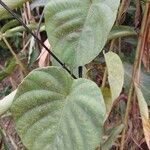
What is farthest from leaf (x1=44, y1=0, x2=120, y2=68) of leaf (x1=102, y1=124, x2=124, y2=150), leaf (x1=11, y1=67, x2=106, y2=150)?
leaf (x1=102, y1=124, x2=124, y2=150)

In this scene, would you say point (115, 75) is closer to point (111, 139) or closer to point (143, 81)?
point (111, 139)

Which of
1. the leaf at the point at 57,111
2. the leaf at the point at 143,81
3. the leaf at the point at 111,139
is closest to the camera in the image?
the leaf at the point at 57,111

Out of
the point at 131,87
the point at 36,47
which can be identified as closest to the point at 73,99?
the point at 131,87

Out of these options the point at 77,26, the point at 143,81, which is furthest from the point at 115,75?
the point at 143,81

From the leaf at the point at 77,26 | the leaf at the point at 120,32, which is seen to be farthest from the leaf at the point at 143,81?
the leaf at the point at 77,26

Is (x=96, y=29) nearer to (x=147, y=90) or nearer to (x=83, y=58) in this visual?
(x=83, y=58)

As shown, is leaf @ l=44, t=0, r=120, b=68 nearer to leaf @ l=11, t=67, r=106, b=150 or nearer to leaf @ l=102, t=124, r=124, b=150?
leaf @ l=11, t=67, r=106, b=150

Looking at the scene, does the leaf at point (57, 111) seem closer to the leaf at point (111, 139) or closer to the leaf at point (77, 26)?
the leaf at point (77, 26)
